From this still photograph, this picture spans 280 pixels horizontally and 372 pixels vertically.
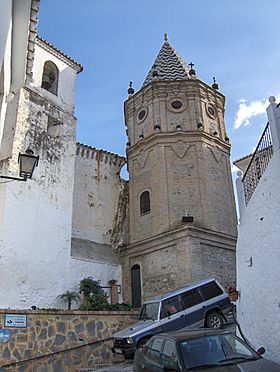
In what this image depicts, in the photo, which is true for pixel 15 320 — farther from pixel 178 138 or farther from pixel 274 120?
pixel 178 138

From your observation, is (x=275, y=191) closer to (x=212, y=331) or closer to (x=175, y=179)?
(x=212, y=331)

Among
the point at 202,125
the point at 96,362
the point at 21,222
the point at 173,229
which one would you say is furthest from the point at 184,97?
the point at 96,362

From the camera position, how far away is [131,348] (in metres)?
10.6

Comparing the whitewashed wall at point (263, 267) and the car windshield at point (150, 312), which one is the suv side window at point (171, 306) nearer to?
A: the car windshield at point (150, 312)

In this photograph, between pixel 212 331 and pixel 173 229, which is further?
pixel 173 229

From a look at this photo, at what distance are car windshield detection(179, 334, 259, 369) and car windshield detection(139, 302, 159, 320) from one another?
5.88 m

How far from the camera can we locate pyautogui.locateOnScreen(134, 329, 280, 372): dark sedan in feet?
17.6

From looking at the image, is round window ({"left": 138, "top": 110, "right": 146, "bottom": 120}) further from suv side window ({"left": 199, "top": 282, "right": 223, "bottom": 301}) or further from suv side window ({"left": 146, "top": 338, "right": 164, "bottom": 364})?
suv side window ({"left": 146, "top": 338, "right": 164, "bottom": 364})

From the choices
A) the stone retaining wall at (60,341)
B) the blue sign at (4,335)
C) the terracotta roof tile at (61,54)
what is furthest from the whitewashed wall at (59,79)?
the blue sign at (4,335)

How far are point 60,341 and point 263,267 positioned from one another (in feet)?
22.8

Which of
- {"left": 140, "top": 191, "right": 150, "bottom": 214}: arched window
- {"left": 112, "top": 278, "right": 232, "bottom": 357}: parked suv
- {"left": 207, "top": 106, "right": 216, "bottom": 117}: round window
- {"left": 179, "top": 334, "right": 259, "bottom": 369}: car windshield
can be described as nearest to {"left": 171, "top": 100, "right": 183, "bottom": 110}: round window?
{"left": 207, "top": 106, "right": 216, "bottom": 117}: round window

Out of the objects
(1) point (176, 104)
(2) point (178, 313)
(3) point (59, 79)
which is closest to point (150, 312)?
(2) point (178, 313)

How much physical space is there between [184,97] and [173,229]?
793cm

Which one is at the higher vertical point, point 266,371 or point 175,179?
point 175,179
